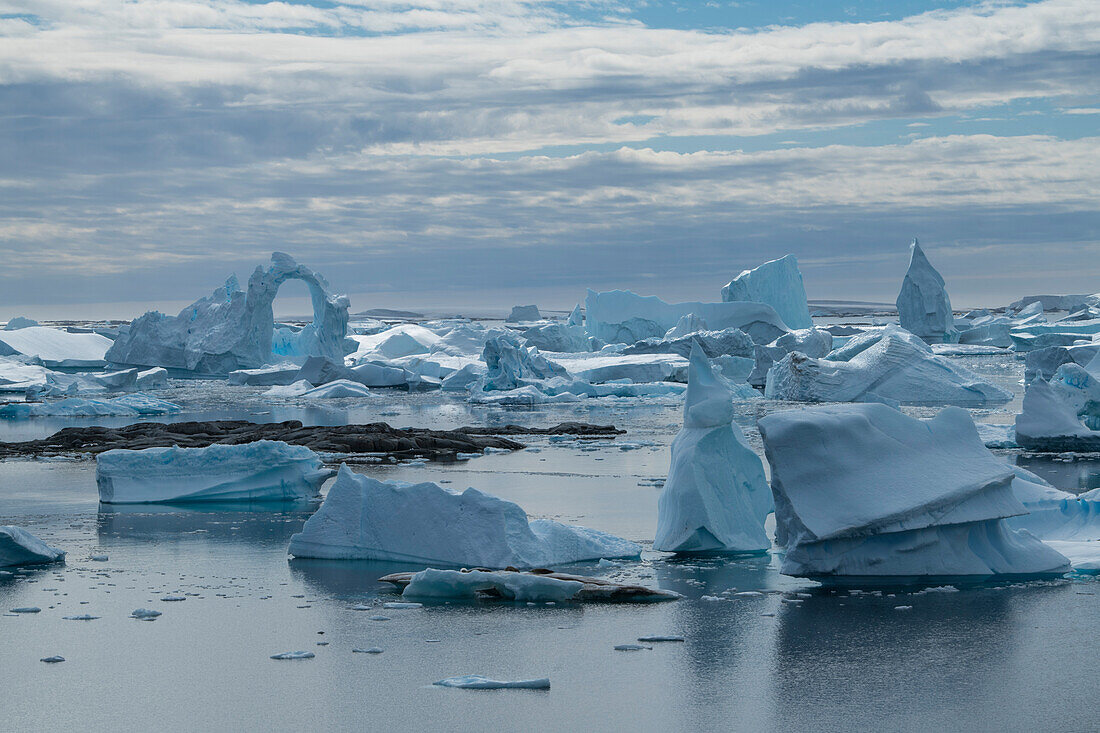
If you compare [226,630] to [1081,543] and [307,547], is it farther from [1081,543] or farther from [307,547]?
[1081,543]

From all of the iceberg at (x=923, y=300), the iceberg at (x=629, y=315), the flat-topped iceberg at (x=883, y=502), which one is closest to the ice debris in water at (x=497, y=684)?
the flat-topped iceberg at (x=883, y=502)

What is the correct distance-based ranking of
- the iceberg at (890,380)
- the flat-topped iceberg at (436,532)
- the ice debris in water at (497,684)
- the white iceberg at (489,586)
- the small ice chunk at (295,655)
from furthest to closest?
the iceberg at (890,380) → the flat-topped iceberg at (436,532) → the white iceberg at (489,586) → the small ice chunk at (295,655) → the ice debris in water at (497,684)

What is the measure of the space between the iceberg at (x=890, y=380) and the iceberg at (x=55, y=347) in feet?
66.5

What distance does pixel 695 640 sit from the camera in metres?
5.23

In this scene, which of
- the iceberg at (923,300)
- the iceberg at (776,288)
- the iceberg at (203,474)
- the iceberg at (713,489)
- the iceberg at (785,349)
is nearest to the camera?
the iceberg at (713,489)

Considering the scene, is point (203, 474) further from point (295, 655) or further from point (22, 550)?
point (295, 655)

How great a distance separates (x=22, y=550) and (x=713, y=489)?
4.15 m

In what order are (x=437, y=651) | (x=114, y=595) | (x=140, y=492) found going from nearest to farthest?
(x=437, y=651) → (x=114, y=595) → (x=140, y=492)

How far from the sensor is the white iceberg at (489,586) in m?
5.96

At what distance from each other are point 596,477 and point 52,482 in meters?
5.12

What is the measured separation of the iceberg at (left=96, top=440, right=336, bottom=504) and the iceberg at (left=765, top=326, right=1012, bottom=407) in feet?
41.3

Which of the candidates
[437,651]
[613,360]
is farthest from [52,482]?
[613,360]

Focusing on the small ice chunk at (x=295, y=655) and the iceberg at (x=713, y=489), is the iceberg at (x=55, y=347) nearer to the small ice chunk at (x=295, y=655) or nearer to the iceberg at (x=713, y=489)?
the iceberg at (x=713, y=489)

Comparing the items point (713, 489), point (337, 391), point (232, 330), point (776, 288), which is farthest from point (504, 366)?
point (713, 489)
